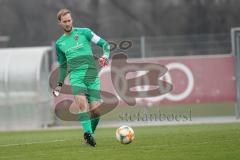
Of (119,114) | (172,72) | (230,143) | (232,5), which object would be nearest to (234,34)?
(172,72)

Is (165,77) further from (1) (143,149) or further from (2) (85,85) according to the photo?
(1) (143,149)

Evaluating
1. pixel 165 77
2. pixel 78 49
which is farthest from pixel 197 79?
pixel 78 49

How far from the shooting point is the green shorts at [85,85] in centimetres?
1343

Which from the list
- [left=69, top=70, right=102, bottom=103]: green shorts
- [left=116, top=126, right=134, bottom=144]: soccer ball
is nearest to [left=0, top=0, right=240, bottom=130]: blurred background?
[left=69, top=70, right=102, bottom=103]: green shorts

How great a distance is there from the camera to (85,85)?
1349 centimetres

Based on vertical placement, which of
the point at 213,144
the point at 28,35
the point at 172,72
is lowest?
the point at 213,144

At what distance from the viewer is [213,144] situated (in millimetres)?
12797

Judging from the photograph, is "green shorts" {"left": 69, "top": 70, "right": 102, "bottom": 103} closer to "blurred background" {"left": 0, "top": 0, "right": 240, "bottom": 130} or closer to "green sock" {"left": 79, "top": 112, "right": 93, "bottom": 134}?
"green sock" {"left": 79, "top": 112, "right": 93, "bottom": 134}

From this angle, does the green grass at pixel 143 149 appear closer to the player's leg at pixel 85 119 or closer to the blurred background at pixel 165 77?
the player's leg at pixel 85 119

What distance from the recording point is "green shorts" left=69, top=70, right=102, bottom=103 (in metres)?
13.4

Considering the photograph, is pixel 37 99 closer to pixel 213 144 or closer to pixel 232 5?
pixel 213 144

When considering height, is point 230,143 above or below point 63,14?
below

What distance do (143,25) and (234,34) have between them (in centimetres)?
2963

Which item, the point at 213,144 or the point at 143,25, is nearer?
the point at 213,144
